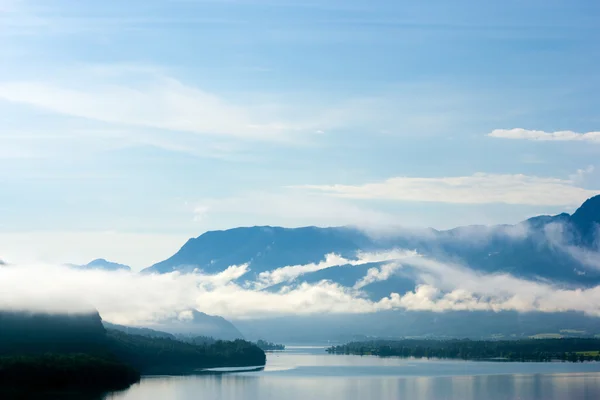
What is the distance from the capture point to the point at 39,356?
190 meters

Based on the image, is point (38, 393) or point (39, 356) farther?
point (39, 356)

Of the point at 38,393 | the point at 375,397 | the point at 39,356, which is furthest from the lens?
the point at 39,356

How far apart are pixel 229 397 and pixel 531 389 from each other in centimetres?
→ 6545

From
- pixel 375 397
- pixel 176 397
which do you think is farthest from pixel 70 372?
pixel 375 397

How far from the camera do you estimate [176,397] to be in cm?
17038

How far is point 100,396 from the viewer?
16675cm

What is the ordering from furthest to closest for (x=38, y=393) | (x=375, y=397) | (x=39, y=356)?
(x=39, y=356), (x=375, y=397), (x=38, y=393)

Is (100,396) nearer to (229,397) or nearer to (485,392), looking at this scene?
(229,397)

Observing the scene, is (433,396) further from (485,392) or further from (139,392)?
(139,392)

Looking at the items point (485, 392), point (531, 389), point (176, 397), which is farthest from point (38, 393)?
point (531, 389)

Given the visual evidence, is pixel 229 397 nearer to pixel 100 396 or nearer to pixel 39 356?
pixel 100 396

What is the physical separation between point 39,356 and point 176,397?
36.8 m

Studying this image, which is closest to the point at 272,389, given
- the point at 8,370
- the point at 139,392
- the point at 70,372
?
the point at 139,392

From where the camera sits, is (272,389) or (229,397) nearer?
(229,397)
